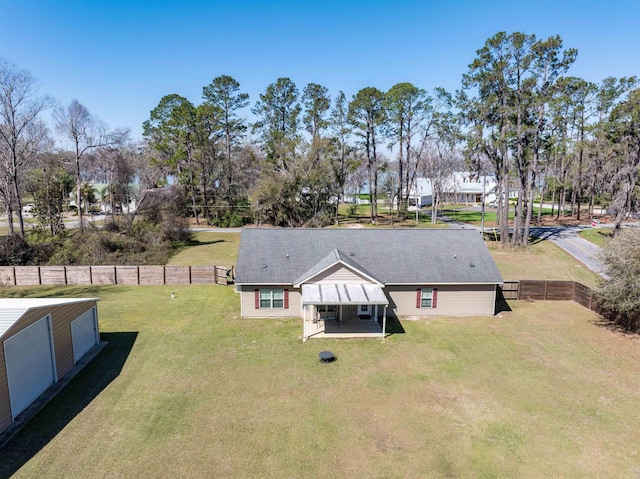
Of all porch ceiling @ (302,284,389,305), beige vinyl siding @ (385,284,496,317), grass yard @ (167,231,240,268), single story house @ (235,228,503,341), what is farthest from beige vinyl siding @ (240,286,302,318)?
grass yard @ (167,231,240,268)

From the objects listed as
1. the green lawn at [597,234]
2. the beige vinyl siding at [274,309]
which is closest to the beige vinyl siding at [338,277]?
the beige vinyl siding at [274,309]

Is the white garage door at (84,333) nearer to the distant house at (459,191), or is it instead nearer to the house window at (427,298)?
the house window at (427,298)

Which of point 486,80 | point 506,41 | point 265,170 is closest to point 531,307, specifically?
point 486,80

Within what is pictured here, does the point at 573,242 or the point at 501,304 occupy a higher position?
the point at 573,242

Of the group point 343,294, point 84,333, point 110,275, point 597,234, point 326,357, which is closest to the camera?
point 326,357

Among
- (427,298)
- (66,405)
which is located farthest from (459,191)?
(66,405)

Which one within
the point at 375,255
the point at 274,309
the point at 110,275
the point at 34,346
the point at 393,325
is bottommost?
the point at 393,325

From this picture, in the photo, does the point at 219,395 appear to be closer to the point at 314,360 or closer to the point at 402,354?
the point at 314,360

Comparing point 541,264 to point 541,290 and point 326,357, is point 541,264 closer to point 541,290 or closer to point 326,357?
point 541,290
